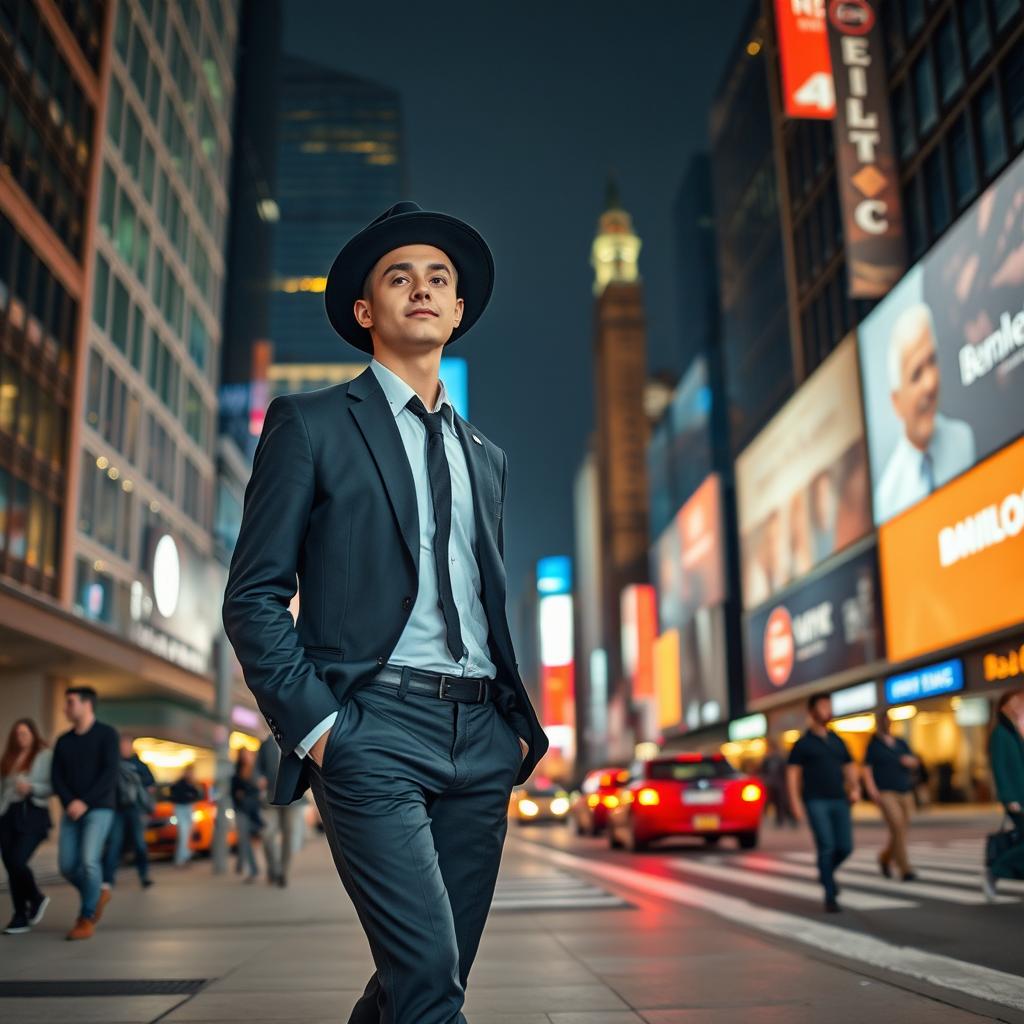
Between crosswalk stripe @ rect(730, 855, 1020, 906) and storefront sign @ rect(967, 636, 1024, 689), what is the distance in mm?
13411

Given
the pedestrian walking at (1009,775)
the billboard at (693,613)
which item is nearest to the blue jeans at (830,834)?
the pedestrian walking at (1009,775)

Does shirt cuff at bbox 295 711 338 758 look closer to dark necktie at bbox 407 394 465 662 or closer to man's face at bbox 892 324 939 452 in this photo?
dark necktie at bbox 407 394 465 662

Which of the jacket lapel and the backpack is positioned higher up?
the jacket lapel

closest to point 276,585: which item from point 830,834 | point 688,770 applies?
point 830,834

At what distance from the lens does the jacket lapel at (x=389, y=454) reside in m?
2.86

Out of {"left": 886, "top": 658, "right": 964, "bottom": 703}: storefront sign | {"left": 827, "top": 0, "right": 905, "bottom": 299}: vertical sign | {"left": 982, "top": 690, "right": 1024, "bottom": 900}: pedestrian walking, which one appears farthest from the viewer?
{"left": 827, "top": 0, "right": 905, "bottom": 299}: vertical sign

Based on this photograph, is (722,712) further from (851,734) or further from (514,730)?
(514,730)

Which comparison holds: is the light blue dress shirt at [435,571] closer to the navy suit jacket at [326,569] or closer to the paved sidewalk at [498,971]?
the navy suit jacket at [326,569]

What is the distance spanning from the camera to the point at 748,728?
187 ft

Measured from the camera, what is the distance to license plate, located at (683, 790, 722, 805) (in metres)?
20.4

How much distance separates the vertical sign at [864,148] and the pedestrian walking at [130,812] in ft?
90.0

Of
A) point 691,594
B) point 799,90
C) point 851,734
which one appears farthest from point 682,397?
point 799,90

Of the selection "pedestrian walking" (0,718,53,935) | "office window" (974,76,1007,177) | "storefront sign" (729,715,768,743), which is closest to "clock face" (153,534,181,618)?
"storefront sign" (729,715,768,743)

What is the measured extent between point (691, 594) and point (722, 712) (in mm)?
8888
